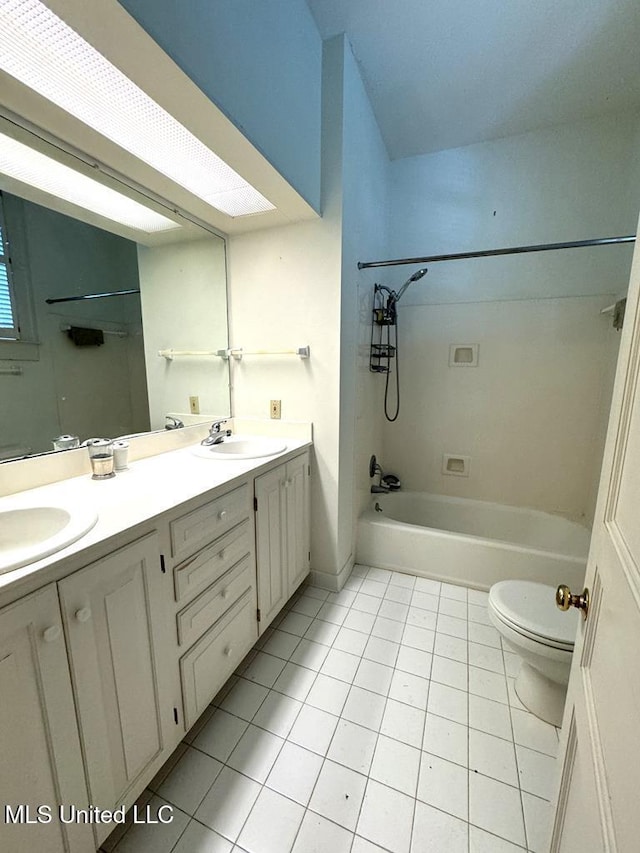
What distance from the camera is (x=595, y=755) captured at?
1.73 ft

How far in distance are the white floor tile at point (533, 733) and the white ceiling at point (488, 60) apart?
111 inches

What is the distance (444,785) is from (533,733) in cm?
42

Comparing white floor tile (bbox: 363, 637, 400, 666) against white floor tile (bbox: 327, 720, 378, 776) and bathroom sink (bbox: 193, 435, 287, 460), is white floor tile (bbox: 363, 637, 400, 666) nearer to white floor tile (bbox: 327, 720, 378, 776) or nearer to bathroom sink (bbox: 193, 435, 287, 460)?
white floor tile (bbox: 327, 720, 378, 776)

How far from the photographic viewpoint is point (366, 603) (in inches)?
74.5

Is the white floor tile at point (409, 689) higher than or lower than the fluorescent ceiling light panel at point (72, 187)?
lower

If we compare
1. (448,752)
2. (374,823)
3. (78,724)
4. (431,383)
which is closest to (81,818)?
(78,724)

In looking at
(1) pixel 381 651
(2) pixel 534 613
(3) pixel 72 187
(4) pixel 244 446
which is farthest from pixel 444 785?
(3) pixel 72 187

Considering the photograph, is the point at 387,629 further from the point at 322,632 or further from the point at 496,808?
the point at 496,808

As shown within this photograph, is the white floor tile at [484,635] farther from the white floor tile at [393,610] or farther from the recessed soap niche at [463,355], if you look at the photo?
the recessed soap niche at [463,355]

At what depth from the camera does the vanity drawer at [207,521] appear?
1016mm

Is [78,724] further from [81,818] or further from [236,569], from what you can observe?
[236,569]

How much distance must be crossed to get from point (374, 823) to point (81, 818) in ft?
2.53

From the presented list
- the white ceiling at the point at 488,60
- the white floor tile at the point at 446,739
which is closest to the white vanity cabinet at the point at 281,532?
the white floor tile at the point at 446,739

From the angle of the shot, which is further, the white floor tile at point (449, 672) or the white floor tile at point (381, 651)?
the white floor tile at point (381, 651)
